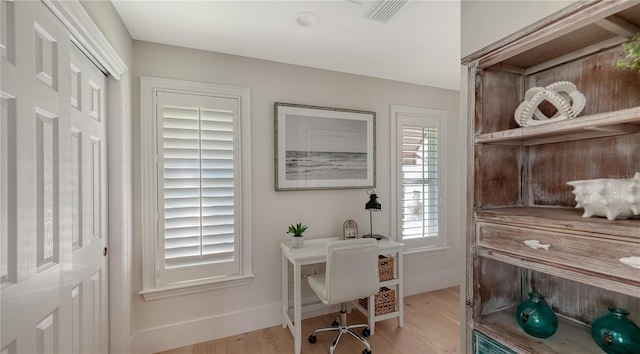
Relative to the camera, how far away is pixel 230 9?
176cm

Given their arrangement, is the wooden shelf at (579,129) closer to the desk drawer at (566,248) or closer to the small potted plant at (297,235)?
the desk drawer at (566,248)

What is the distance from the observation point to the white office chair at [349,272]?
202 cm

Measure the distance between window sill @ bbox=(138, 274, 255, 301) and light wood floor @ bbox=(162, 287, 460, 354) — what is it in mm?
447

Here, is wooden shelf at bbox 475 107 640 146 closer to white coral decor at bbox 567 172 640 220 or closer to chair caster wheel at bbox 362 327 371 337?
white coral decor at bbox 567 172 640 220

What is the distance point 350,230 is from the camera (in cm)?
273

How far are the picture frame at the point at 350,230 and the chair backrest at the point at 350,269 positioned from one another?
1.97 ft

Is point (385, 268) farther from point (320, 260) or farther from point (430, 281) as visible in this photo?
point (430, 281)

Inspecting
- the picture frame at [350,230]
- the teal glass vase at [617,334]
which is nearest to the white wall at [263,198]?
the picture frame at [350,230]

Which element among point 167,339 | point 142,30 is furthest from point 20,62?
point 167,339

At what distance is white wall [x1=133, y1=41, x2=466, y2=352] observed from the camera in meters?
2.21

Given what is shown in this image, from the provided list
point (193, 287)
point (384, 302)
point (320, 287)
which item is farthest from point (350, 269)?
point (193, 287)

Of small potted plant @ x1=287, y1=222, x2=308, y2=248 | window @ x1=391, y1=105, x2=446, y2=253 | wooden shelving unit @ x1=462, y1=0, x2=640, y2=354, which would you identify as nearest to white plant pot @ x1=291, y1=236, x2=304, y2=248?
A: small potted plant @ x1=287, y1=222, x2=308, y2=248

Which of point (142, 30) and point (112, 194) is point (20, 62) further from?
point (142, 30)

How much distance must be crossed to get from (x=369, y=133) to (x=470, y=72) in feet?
5.40
